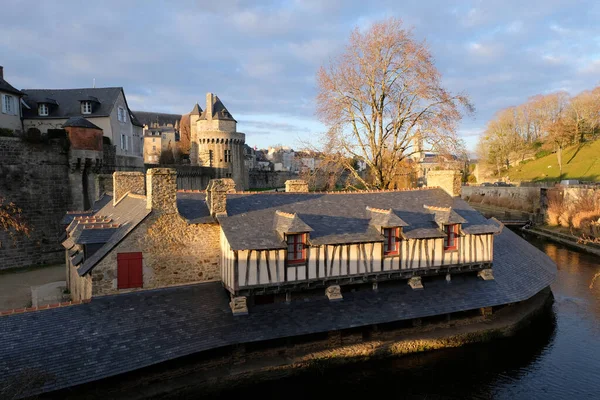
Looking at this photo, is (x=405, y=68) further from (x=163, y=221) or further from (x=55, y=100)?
(x=55, y=100)

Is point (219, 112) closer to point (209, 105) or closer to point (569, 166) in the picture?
point (209, 105)

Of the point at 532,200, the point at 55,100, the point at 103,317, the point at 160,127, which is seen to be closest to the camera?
the point at 103,317

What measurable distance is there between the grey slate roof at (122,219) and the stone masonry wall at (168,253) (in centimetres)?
14

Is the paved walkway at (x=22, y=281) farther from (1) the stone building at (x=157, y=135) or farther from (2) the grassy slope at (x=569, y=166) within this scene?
(2) the grassy slope at (x=569, y=166)

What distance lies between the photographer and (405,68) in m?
19.3

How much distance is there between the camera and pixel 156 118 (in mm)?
67562

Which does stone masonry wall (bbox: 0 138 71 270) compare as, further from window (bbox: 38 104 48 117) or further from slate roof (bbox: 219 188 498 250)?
slate roof (bbox: 219 188 498 250)

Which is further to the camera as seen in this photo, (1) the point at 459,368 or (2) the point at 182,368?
(1) the point at 459,368

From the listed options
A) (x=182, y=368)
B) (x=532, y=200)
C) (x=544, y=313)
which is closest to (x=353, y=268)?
(x=182, y=368)

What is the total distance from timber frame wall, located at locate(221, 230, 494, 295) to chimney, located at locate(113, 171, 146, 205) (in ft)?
21.9

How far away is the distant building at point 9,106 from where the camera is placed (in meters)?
23.0

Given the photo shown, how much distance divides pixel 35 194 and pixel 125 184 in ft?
28.9

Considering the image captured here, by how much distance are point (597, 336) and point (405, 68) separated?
13.2 metres

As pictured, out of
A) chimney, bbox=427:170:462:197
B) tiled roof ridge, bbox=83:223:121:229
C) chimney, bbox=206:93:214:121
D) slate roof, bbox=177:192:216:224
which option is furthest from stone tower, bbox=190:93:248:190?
tiled roof ridge, bbox=83:223:121:229
